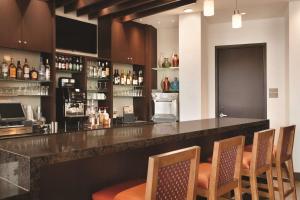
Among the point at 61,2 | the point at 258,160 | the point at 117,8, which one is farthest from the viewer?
the point at 117,8

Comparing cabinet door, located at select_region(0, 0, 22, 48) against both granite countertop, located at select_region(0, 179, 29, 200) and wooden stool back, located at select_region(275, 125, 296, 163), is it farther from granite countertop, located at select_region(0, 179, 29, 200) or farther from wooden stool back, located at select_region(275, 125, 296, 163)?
wooden stool back, located at select_region(275, 125, 296, 163)

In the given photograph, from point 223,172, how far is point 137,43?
14.1 ft

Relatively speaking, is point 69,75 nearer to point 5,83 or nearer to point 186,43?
point 5,83

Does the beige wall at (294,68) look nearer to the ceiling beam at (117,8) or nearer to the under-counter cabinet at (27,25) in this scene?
the ceiling beam at (117,8)

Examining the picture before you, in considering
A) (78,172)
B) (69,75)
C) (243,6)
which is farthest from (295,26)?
(78,172)

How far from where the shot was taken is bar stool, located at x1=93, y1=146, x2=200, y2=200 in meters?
1.40

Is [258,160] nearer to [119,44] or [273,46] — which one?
[119,44]

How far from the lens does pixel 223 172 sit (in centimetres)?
202

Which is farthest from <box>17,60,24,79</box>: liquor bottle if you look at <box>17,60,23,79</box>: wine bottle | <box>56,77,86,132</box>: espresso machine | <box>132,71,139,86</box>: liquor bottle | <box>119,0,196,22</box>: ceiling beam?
<box>132,71,139,86</box>: liquor bottle

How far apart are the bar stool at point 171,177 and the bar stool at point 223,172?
0.98 ft

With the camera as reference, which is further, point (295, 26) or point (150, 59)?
point (150, 59)

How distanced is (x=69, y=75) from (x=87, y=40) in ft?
2.23

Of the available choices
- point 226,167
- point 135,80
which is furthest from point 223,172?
point 135,80

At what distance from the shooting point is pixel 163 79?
6.42 metres
